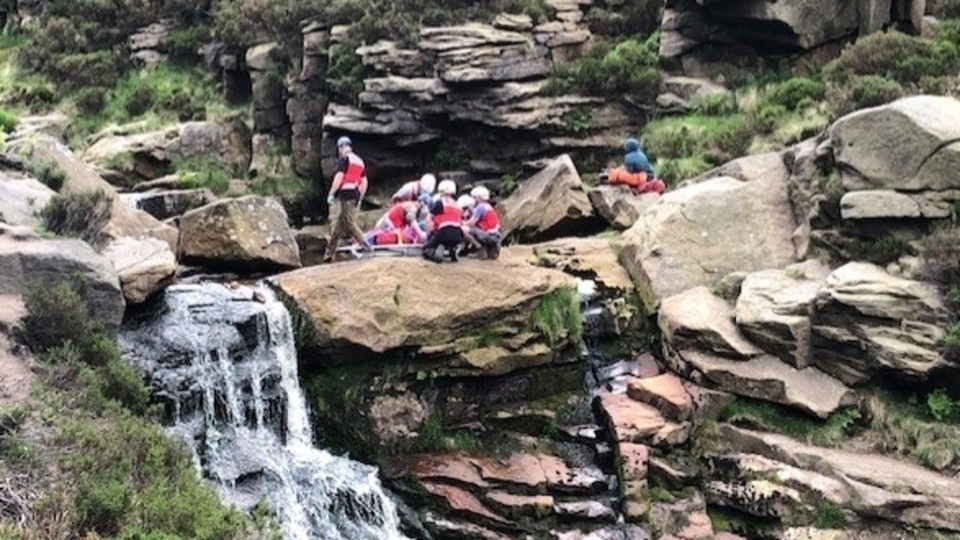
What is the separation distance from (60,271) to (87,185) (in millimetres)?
4842

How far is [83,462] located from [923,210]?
11.6 metres

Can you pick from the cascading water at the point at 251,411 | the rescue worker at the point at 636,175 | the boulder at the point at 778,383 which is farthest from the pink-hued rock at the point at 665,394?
the rescue worker at the point at 636,175

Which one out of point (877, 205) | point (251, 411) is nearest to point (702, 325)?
point (877, 205)

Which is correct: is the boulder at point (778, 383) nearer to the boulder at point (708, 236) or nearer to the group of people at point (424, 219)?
the boulder at point (708, 236)

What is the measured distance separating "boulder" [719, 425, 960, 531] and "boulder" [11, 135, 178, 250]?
10421mm

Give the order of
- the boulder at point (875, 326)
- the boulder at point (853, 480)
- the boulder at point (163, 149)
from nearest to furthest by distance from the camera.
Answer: the boulder at point (853, 480) → the boulder at point (875, 326) → the boulder at point (163, 149)

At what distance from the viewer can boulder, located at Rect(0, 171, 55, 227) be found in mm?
12555

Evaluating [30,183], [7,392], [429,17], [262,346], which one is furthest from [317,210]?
[7,392]

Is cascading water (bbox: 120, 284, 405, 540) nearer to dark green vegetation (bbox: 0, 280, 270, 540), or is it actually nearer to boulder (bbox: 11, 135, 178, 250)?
dark green vegetation (bbox: 0, 280, 270, 540)

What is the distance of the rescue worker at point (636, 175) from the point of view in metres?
18.4

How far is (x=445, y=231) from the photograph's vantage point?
47.1 feet

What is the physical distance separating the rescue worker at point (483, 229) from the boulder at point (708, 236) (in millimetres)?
2563

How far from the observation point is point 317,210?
25766 mm

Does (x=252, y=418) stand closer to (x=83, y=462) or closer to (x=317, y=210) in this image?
(x=83, y=462)
